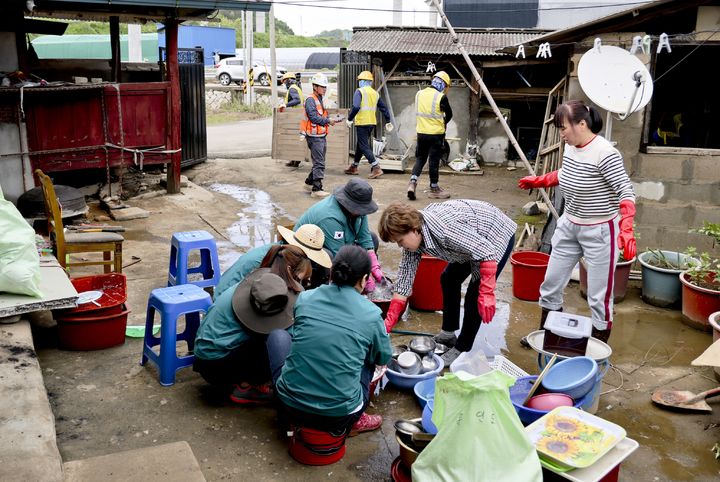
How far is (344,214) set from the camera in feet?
17.8

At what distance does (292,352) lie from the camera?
378 cm

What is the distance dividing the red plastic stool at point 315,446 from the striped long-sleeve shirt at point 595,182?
248cm

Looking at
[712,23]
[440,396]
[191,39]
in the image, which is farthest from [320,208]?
[191,39]

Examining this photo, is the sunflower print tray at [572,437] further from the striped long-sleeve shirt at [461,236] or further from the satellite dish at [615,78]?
the satellite dish at [615,78]

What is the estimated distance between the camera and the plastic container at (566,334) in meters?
4.59

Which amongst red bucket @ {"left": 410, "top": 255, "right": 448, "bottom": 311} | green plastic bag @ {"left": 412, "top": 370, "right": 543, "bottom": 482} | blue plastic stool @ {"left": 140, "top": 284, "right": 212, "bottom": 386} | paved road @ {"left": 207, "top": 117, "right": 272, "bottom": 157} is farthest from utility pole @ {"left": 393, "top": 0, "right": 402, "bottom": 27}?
green plastic bag @ {"left": 412, "top": 370, "right": 543, "bottom": 482}

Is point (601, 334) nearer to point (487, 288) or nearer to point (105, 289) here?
point (487, 288)

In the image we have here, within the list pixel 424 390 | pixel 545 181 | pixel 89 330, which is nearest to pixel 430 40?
pixel 545 181

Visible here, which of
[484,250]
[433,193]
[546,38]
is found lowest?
[433,193]

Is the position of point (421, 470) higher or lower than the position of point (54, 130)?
lower

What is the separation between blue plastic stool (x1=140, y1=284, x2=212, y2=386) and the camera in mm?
4660

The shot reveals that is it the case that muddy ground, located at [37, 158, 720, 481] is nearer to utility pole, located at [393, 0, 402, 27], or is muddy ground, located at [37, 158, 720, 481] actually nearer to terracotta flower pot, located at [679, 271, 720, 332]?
terracotta flower pot, located at [679, 271, 720, 332]

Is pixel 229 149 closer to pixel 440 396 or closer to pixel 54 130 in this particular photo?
pixel 54 130

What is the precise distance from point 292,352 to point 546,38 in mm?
5774
